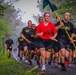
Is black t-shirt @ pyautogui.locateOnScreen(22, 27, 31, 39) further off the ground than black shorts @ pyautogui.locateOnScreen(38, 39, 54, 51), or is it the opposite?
black t-shirt @ pyautogui.locateOnScreen(22, 27, 31, 39)

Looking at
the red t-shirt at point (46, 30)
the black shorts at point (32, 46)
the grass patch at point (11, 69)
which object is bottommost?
the grass patch at point (11, 69)

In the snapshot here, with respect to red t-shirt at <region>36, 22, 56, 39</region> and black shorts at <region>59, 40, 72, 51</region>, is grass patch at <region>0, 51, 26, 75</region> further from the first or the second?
black shorts at <region>59, 40, 72, 51</region>

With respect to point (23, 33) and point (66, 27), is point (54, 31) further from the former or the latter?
point (23, 33)

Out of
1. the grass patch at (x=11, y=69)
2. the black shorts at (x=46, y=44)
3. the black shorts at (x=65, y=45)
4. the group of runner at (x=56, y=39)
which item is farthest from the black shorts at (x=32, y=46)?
the black shorts at (x=46, y=44)

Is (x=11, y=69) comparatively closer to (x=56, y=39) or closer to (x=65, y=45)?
(x=56, y=39)

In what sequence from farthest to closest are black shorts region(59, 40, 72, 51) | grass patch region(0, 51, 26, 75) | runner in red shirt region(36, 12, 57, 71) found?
black shorts region(59, 40, 72, 51)
runner in red shirt region(36, 12, 57, 71)
grass patch region(0, 51, 26, 75)

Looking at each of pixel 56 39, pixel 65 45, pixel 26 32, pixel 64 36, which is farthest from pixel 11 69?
pixel 26 32

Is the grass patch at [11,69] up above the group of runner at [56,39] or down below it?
below

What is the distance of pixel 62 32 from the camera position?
9.75 m

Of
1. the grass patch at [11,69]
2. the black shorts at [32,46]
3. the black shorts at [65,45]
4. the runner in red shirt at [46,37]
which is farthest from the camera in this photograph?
the black shorts at [32,46]

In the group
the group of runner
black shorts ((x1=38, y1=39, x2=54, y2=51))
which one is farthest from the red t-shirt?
black shorts ((x1=38, y1=39, x2=54, y2=51))

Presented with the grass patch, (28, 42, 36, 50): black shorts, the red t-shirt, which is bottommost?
the grass patch

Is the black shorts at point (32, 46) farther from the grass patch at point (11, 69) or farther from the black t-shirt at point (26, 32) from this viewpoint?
the grass patch at point (11, 69)

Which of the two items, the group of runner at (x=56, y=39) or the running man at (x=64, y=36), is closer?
the group of runner at (x=56, y=39)
